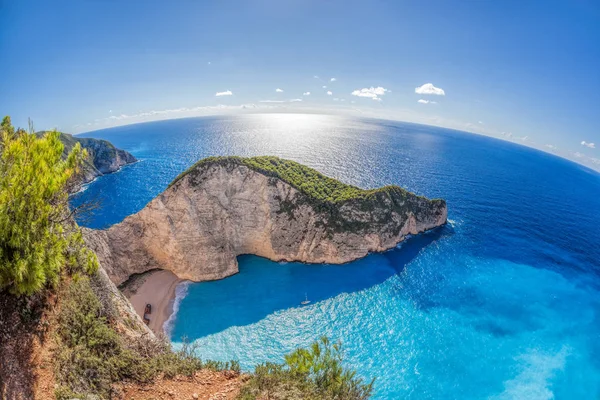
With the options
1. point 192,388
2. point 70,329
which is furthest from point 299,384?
point 70,329


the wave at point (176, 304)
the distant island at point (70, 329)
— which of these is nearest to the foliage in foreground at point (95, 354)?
the distant island at point (70, 329)

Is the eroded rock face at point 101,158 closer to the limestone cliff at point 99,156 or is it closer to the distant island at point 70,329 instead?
the limestone cliff at point 99,156

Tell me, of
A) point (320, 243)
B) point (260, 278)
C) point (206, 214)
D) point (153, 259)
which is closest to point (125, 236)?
point (153, 259)

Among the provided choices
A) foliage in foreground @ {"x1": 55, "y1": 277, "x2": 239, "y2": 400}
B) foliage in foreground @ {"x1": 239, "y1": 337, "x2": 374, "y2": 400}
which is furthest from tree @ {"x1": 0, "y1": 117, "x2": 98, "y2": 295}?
foliage in foreground @ {"x1": 239, "y1": 337, "x2": 374, "y2": 400}

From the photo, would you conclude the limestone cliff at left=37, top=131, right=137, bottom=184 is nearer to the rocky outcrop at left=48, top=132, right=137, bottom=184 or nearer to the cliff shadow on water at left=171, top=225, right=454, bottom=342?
the rocky outcrop at left=48, top=132, right=137, bottom=184

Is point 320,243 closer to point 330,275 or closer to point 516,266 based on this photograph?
point 330,275

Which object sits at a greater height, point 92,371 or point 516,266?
point 92,371
